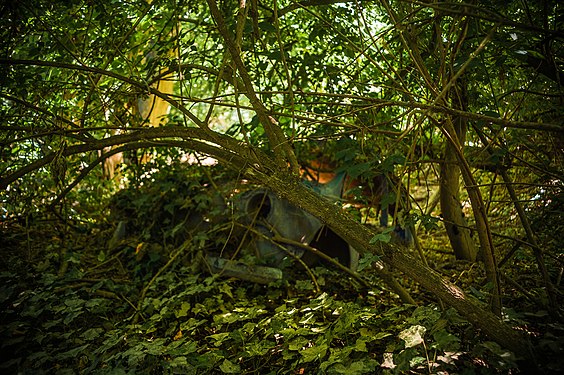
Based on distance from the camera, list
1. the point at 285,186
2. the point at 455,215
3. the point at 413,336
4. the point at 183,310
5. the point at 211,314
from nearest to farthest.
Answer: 1. the point at 413,336
2. the point at 285,186
3. the point at 183,310
4. the point at 211,314
5. the point at 455,215

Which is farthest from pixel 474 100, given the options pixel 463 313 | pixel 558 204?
pixel 463 313

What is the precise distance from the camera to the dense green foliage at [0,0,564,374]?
1.98 meters

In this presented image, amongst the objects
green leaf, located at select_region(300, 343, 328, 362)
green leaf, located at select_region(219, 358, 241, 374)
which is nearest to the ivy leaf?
green leaf, located at select_region(300, 343, 328, 362)

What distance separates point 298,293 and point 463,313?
1.44 metres

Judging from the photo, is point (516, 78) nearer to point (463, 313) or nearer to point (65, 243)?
point (463, 313)

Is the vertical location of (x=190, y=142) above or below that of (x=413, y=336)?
above

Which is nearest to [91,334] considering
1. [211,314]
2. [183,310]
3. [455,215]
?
[183,310]

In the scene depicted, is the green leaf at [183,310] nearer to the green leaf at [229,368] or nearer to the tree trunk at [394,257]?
the green leaf at [229,368]

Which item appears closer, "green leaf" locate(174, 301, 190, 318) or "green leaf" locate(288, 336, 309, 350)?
"green leaf" locate(288, 336, 309, 350)

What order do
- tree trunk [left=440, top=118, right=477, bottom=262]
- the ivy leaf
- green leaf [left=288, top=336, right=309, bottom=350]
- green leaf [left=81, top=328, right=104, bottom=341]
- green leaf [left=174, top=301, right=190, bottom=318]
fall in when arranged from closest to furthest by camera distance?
the ivy leaf
green leaf [left=288, top=336, right=309, bottom=350]
green leaf [left=81, top=328, right=104, bottom=341]
green leaf [left=174, top=301, right=190, bottom=318]
tree trunk [left=440, top=118, right=477, bottom=262]

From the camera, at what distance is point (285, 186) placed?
2230 mm

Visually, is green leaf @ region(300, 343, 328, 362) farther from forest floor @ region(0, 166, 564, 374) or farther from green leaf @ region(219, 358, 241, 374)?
green leaf @ region(219, 358, 241, 374)

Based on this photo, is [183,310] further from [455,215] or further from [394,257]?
[455,215]

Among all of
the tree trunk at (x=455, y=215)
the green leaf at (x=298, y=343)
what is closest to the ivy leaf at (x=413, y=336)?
the green leaf at (x=298, y=343)
